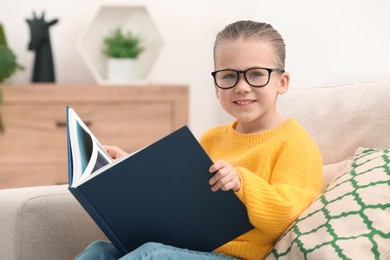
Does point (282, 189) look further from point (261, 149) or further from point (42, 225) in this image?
point (42, 225)

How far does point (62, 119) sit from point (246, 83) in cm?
210

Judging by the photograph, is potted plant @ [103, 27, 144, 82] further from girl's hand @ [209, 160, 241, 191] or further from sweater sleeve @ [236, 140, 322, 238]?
girl's hand @ [209, 160, 241, 191]

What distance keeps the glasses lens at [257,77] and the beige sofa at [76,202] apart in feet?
0.96

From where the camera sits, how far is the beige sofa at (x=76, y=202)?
1500 mm

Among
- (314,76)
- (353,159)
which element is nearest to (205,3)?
(314,76)

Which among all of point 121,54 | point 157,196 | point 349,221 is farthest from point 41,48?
point 349,221

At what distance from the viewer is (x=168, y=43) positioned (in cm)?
402

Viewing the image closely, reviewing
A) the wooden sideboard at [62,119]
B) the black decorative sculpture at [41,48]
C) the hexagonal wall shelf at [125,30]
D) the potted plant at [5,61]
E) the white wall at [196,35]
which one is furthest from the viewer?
the hexagonal wall shelf at [125,30]

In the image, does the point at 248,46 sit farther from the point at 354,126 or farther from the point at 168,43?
the point at 168,43

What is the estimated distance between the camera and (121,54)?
3.67 metres

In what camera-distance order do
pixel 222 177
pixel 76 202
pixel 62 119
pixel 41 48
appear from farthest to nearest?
pixel 41 48 < pixel 62 119 < pixel 76 202 < pixel 222 177

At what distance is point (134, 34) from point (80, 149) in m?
2.61

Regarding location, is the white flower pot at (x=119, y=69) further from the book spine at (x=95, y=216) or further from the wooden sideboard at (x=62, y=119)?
the book spine at (x=95, y=216)

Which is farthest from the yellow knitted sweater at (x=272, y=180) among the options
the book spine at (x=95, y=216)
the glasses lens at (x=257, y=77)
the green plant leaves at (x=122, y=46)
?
the green plant leaves at (x=122, y=46)
